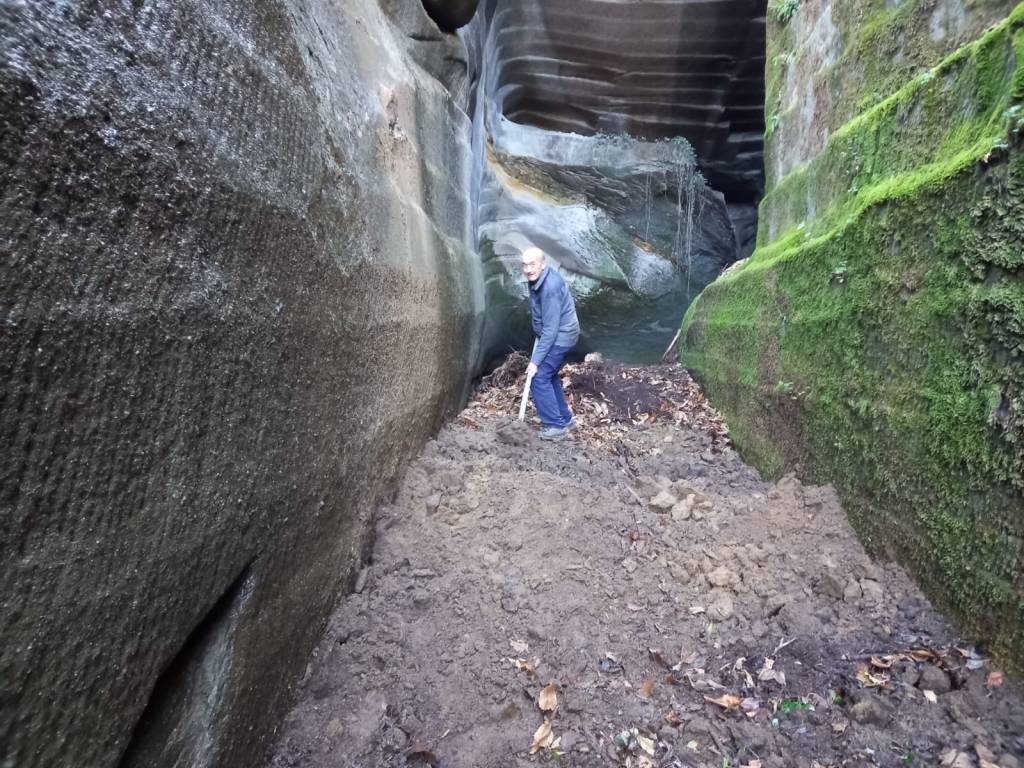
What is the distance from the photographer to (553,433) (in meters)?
5.82

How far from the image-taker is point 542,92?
9.70 metres

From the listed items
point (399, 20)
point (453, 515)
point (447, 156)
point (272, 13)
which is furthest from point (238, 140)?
point (447, 156)

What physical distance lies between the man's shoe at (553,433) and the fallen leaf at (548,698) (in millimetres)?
3299

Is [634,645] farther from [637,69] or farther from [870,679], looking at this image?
[637,69]

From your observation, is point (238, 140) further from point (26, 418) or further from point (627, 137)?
point (627, 137)

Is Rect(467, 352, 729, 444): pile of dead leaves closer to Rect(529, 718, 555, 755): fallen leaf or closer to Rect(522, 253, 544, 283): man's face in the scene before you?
Rect(522, 253, 544, 283): man's face

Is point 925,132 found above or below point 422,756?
above

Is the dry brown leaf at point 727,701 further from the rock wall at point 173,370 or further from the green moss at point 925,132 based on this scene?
the green moss at point 925,132

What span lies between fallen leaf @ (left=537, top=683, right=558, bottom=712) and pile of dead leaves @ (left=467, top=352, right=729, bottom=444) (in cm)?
355

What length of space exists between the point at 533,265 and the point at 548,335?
73 cm

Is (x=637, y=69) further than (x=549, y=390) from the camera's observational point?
Yes

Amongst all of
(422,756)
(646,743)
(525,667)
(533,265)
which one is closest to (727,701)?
(646,743)

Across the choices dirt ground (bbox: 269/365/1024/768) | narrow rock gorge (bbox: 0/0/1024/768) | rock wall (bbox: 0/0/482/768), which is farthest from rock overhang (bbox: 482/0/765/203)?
dirt ground (bbox: 269/365/1024/768)

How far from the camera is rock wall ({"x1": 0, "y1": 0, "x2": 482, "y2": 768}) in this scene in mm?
1209
